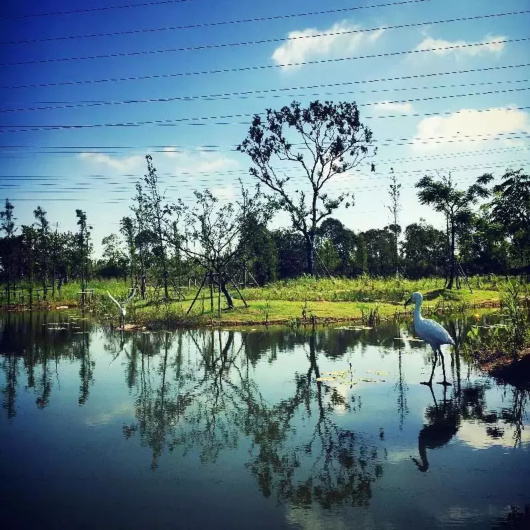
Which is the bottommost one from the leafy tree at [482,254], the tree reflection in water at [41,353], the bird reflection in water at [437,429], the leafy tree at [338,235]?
the bird reflection in water at [437,429]

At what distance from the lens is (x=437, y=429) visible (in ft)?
24.8

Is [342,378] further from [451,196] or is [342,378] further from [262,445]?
[451,196]

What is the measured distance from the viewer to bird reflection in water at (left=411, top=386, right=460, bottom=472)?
262 inches

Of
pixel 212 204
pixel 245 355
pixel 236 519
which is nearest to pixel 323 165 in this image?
pixel 212 204

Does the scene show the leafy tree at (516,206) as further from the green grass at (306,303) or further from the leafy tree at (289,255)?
the leafy tree at (289,255)

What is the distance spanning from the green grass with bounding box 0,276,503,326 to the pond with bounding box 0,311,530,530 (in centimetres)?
781

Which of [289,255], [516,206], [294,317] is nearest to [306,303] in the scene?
[294,317]

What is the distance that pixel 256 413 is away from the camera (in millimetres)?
8586

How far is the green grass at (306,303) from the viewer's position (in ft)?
70.1

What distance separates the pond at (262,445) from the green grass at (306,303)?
25.6ft

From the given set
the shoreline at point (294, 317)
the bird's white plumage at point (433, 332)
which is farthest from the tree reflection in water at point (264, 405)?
the shoreline at point (294, 317)

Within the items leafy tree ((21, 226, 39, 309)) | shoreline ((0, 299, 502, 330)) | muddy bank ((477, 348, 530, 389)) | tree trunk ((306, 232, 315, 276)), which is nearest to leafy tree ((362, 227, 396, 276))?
tree trunk ((306, 232, 315, 276))

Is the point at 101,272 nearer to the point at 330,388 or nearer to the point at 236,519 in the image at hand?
the point at 330,388

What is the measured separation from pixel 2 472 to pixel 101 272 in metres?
49.8
